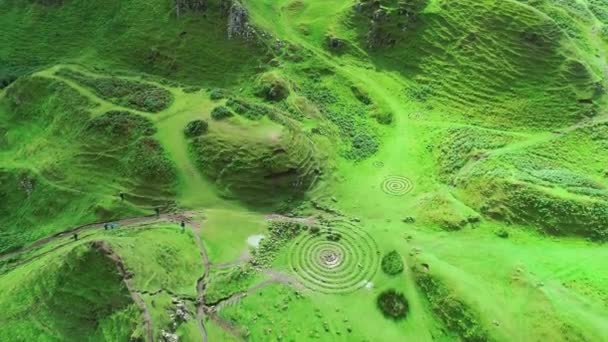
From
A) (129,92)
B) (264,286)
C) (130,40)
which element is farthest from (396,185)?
(130,40)

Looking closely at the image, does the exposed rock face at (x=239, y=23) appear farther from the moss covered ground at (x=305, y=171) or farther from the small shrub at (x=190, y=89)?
the small shrub at (x=190, y=89)

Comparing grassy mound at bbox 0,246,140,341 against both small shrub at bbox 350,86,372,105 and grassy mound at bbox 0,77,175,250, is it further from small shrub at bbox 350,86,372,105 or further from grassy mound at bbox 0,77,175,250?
small shrub at bbox 350,86,372,105

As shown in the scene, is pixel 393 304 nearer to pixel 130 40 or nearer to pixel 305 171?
pixel 305 171

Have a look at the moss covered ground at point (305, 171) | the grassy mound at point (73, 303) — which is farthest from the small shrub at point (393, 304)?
the grassy mound at point (73, 303)

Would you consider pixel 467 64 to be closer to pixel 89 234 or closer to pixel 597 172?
pixel 597 172

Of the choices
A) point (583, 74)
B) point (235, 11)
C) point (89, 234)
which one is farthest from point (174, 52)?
point (583, 74)
